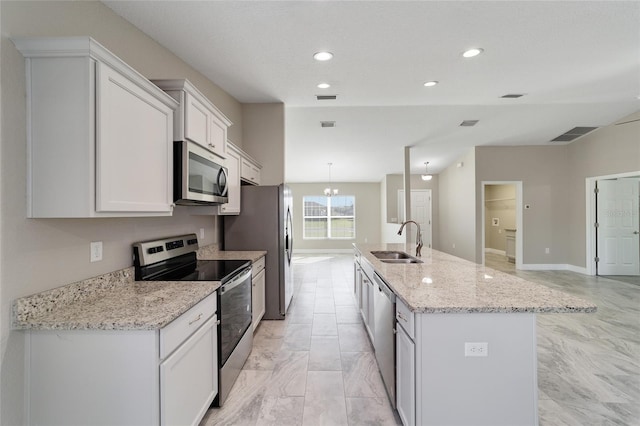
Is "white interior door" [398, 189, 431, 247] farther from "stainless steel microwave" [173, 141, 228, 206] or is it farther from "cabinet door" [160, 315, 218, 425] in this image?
"cabinet door" [160, 315, 218, 425]

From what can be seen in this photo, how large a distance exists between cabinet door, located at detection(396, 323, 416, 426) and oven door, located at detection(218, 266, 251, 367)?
118 centimetres

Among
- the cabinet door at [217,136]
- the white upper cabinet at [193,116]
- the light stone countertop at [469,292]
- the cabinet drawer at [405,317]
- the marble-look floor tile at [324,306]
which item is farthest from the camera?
the marble-look floor tile at [324,306]

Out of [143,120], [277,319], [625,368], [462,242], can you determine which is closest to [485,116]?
[462,242]

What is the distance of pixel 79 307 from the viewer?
1.39 metres

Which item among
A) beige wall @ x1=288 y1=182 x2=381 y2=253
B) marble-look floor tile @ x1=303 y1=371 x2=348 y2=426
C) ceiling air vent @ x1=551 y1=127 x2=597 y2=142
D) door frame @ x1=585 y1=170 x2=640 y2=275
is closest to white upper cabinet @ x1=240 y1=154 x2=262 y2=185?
marble-look floor tile @ x1=303 y1=371 x2=348 y2=426

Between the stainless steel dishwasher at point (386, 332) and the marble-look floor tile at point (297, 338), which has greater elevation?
the stainless steel dishwasher at point (386, 332)

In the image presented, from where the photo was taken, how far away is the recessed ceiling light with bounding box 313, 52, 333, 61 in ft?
8.79

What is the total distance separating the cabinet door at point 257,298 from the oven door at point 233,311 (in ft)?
1.12

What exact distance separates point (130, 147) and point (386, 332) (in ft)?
6.39

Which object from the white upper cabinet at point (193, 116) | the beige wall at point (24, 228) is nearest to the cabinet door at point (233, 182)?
the white upper cabinet at point (193, 116)

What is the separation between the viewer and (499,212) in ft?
30.0

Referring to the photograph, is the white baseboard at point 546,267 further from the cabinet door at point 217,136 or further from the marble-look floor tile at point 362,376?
the cabinet door at point 217,136

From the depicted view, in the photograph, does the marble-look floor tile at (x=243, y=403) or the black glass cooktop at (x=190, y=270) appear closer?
the marble-look floor tile at (x=243, y=403)

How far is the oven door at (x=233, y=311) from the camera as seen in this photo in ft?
6.32
